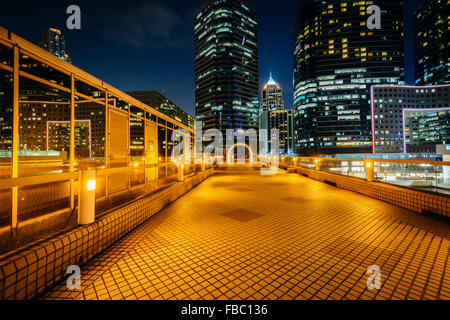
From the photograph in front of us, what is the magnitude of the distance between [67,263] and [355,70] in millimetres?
139829

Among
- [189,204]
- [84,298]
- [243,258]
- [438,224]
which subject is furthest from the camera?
[189,204]

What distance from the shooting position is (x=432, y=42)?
136000 millimetres

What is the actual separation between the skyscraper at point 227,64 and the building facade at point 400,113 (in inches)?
2733

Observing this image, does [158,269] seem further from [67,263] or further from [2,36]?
[2,36]

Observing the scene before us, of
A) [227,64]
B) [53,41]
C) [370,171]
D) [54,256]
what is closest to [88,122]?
[54,256]

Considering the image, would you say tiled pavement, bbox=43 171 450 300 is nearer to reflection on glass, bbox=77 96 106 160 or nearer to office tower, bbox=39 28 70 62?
reflection on glass, bbox=77 96 106 160

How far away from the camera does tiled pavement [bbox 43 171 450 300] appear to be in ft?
6.86

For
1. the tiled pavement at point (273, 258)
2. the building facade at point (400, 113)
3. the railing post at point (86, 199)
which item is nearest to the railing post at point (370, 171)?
the tiled pavement at point (273, 258)

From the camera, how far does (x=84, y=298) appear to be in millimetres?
1955

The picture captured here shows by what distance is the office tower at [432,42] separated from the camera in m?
122

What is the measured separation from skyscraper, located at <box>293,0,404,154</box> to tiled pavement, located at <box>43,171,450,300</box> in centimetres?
11959
